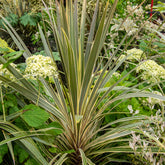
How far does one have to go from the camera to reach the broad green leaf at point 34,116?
732mm

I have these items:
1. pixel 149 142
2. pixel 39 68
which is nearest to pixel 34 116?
pixel 39 68

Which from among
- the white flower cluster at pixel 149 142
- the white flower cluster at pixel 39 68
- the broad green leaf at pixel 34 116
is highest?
the white flower cluster at pixel 39 68

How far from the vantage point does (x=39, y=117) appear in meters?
0.76

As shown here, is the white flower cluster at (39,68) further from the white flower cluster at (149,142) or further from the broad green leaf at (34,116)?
the white flower cluster at (149,142)

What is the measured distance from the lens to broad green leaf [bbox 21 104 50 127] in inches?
28.8

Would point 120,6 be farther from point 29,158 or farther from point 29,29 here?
point 29,158

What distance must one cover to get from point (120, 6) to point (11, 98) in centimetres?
213

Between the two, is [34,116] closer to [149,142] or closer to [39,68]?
[39,68]

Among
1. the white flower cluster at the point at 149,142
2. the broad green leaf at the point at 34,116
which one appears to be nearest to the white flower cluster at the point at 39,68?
the broad green leaf at the point at 34,116

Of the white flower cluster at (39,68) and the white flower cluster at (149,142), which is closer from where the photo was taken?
the white flower cluster at (149,142)

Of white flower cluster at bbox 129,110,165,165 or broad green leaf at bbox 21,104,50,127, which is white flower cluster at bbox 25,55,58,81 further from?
white flower cluster at bbox 129,110,165,165

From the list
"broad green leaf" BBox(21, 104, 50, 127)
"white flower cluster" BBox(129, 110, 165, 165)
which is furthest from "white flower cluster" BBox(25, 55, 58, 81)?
"white flower cluster" BBox(129, 110, 165, 165)

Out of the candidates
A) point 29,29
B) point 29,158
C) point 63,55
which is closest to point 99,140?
point 29,158

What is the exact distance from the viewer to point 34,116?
2.50ft
